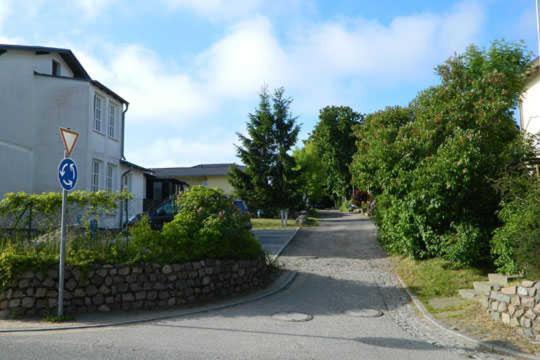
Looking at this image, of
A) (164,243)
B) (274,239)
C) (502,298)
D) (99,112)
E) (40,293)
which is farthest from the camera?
(274,239)

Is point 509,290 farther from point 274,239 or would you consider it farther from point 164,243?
point 274,239

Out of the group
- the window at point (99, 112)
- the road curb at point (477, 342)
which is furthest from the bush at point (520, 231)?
the window at point (99, 112)

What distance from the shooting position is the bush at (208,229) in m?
10.7

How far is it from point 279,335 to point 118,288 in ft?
11.9

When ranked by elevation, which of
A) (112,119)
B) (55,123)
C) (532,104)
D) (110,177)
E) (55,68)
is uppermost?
(55,68)

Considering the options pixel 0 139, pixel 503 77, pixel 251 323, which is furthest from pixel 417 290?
pixel 0 139

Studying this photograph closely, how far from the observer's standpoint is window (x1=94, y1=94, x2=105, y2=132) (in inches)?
787

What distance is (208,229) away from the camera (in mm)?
11055

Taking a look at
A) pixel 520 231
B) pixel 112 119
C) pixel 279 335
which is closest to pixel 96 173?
pixel 112 119

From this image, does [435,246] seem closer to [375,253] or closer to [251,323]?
[375,253]

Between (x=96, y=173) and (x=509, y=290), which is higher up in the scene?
(x=96, y=173)

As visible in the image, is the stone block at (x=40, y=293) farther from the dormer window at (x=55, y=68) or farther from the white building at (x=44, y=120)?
the dormer window at (x=55, y=68)

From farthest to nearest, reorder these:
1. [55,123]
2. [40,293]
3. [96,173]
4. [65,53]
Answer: [65,53]
[96,173]
[55,123]
[40,293]

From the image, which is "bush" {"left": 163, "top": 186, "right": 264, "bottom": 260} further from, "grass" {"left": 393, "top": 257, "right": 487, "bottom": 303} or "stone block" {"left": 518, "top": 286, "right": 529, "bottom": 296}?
"stone block" {"left": 518, "top": 286, "right": 529, "bottom": 296}
